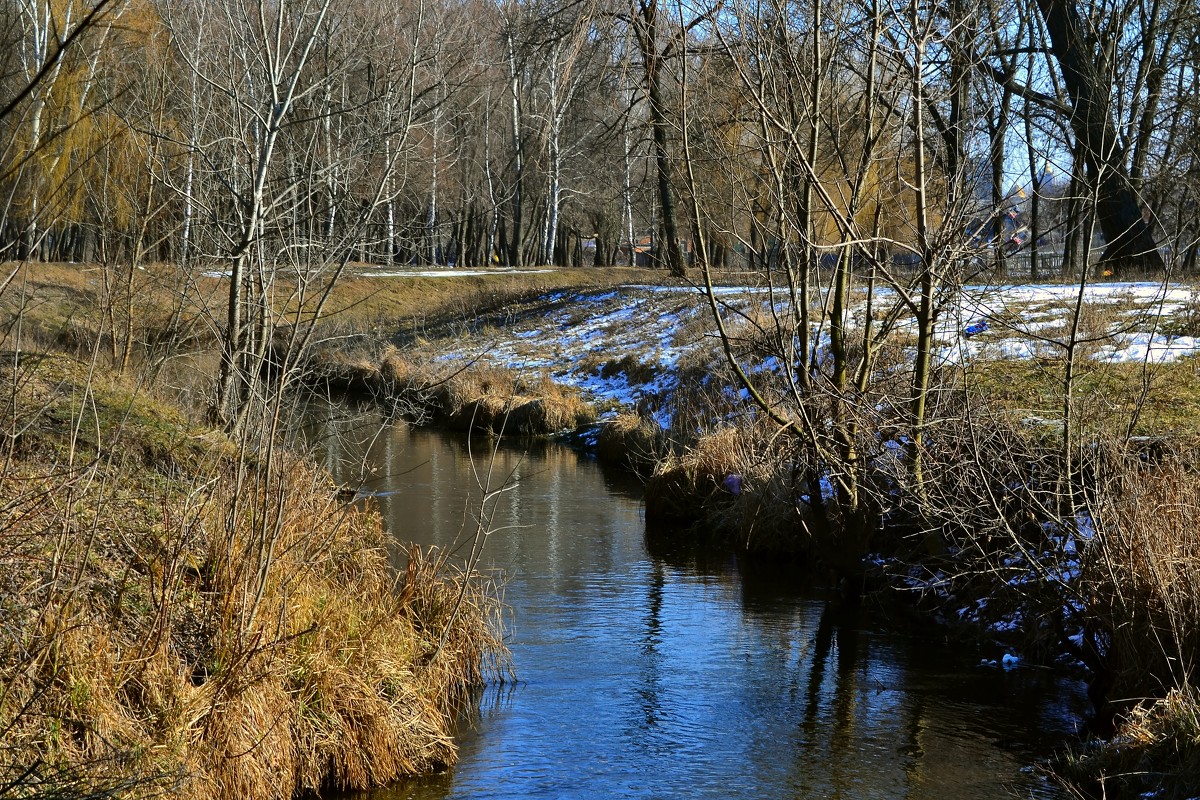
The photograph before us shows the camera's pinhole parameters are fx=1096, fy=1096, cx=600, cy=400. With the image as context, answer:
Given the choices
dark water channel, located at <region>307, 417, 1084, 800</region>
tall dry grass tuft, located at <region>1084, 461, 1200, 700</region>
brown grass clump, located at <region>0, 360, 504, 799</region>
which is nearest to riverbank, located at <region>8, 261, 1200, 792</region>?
tall dry grass tuft, located at <region>1084, 461, 1200, 700</region>

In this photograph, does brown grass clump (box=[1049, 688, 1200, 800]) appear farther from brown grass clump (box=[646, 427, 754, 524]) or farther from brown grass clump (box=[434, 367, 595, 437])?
brown grass clump (box=[434, 367, 595, 437])

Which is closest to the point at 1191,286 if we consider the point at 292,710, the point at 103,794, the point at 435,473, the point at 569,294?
the point at 435,473

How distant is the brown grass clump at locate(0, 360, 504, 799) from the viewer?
460 cm

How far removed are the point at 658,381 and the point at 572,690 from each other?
12.5 meters

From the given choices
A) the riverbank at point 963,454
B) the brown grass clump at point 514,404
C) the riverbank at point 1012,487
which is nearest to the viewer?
the riverbank at point 1012,487

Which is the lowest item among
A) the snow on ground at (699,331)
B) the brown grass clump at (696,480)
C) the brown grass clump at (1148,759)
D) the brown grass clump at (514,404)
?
the brown grass clump at (1148,759)

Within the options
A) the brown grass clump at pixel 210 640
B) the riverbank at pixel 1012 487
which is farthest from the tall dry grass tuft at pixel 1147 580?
the brown grass clump at pixel 210 640

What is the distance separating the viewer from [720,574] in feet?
36.2

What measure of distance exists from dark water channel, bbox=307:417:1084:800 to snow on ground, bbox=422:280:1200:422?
243cm

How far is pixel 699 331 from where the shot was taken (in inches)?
822

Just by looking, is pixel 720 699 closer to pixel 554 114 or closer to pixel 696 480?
pixel 696 480

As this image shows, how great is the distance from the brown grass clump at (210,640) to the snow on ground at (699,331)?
374 centimetres

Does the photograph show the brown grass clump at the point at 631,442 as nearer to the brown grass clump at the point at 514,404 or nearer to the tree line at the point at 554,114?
the brown grass clump at the point at 514,404

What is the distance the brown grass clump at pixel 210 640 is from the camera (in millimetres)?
4602
